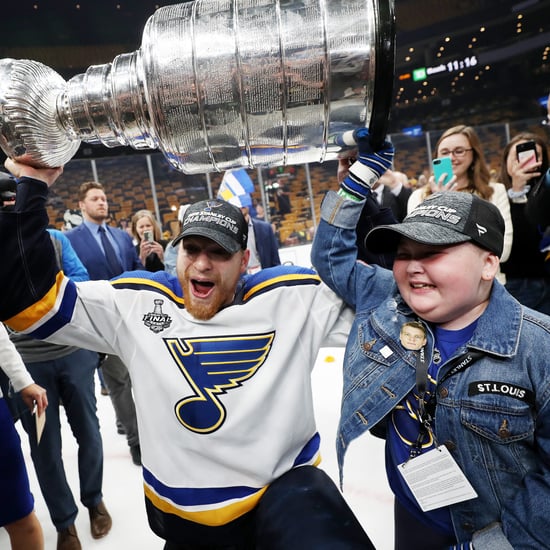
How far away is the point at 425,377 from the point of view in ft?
2.81

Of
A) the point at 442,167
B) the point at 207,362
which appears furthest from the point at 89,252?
the point at 442,167

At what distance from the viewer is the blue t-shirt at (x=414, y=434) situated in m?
0.88

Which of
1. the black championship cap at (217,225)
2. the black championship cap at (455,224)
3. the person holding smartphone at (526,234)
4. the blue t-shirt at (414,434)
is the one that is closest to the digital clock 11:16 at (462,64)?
the person holding smartphone at (526,234)

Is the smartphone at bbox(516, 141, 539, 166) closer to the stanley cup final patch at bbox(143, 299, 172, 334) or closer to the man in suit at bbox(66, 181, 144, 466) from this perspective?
the stanley cup final patch at bbox(143, 299, 172, 334)

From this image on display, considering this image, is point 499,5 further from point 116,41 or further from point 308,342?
point 308,342

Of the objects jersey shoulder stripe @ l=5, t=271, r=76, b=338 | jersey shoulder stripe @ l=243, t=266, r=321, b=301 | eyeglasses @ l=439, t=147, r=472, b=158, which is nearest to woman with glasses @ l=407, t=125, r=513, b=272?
eyeglasses @ l=439, t=147, r=472, b=158

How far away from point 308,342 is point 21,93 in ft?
2.73

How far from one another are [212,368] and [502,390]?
0.64 m

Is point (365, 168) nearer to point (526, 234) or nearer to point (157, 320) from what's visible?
point (157, 320)

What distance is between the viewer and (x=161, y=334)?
1118 mm

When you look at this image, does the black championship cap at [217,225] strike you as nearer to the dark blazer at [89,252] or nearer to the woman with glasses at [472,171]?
the woman with glasses at [472,171]

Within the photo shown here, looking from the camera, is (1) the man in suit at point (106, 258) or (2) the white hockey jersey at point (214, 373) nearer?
(2) the white hockey jersey at point (214, 373)

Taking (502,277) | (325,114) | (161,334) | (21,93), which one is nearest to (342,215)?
(325,114)

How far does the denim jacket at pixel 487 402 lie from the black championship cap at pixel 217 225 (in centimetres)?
32
